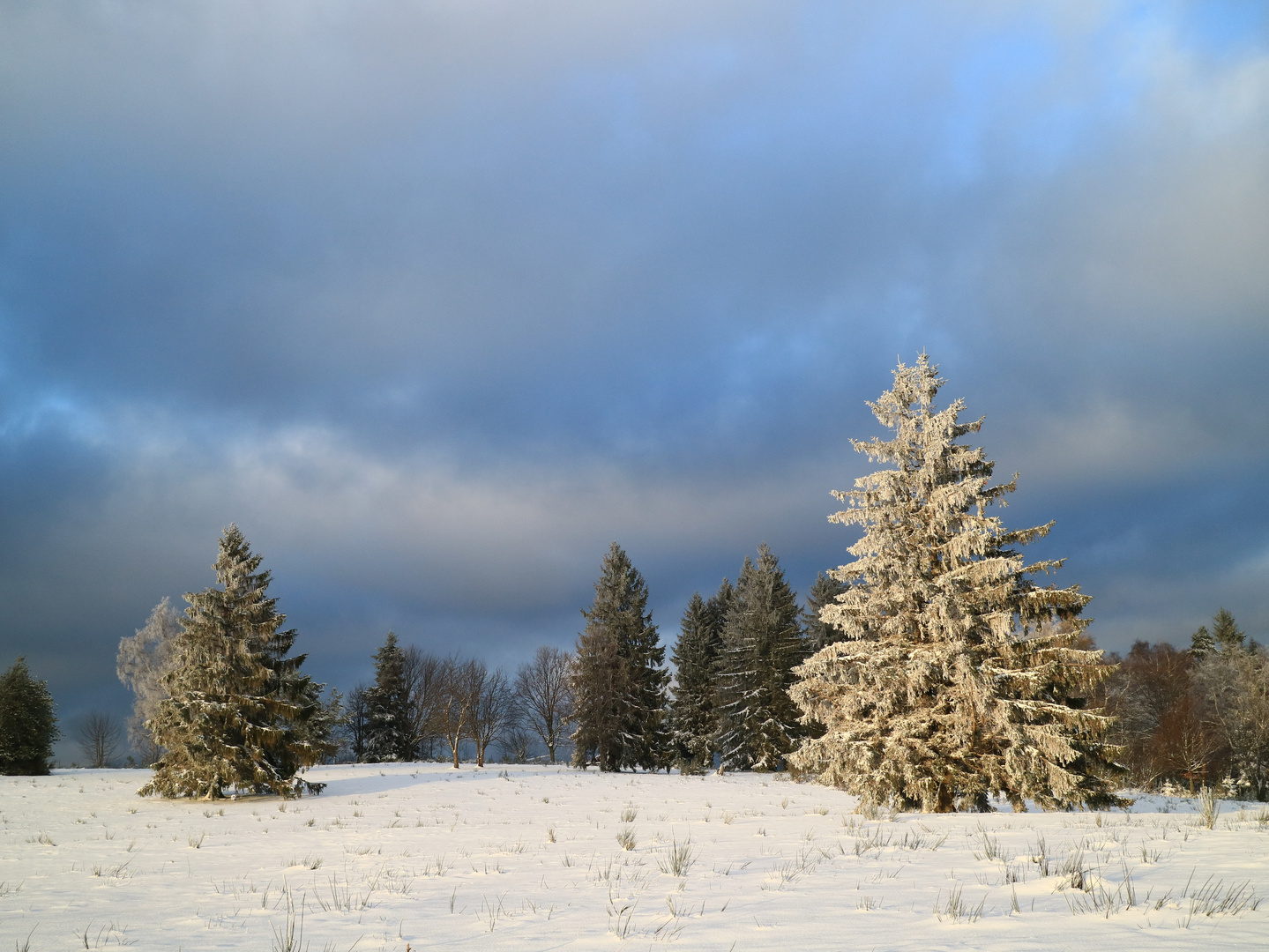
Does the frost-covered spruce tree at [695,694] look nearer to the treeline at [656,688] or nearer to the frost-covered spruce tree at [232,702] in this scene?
the treeline at [656,688]

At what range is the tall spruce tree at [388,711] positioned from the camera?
58188mm

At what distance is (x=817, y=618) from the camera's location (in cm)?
4919

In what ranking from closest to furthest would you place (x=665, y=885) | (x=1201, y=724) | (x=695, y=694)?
(x=665, y=885) → (x=1201, y=724) → (x=695, y=694)

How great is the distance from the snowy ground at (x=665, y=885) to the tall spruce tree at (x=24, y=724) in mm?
33119

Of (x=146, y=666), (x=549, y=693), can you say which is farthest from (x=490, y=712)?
(x=146, y=666)

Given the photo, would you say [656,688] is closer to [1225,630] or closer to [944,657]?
[944,657]

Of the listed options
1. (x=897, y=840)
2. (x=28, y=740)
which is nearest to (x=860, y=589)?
(x=897, y=840)

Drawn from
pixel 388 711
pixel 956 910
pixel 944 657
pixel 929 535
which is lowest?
pixel 388 711

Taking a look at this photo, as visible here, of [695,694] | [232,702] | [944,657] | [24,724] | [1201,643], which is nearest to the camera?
[944,657]

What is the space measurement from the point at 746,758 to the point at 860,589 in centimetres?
2939

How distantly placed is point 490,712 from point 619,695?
22200 millimetres

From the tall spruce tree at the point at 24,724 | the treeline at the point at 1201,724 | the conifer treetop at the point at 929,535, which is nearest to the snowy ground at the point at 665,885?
the conifer treetop at the point at 929,535

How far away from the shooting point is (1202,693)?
51.9m

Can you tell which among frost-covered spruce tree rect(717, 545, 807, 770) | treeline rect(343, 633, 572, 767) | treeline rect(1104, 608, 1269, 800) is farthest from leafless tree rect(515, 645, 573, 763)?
treeline rect(1104, 608, 1269, 800)
